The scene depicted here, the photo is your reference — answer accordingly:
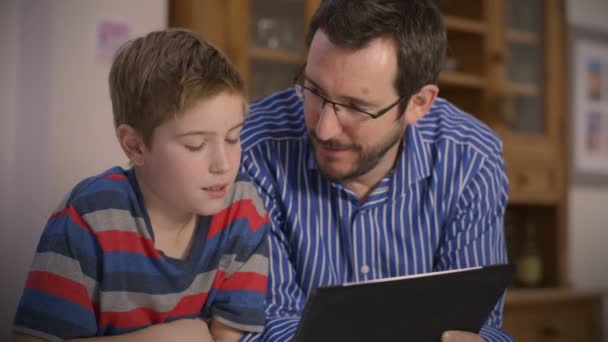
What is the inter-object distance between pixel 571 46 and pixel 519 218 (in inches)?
38.9

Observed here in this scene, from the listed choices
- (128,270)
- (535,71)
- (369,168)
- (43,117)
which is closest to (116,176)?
(128,270)

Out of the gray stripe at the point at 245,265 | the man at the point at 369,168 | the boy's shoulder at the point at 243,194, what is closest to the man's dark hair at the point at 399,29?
the man at the point at 369,168

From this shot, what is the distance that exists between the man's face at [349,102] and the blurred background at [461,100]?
897 millimetres

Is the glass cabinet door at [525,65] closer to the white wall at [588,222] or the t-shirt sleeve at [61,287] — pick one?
the white wall at [588,222]

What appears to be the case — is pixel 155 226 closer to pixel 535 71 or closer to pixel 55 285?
pixel 55 285

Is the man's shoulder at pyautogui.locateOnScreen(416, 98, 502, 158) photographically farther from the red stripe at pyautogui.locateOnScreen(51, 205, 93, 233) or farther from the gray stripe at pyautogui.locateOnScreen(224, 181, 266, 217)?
the red stripe at pyautogui.locateOnScreen(51, 205, 93, 233)

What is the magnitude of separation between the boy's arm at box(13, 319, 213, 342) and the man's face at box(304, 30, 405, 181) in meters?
0.49

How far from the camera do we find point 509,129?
3279 mm

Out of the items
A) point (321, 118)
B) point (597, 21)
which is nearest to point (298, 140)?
point (321, 118)

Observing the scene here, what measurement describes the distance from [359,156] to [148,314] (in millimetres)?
590

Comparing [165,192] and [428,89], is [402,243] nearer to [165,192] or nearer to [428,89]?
[428,89]

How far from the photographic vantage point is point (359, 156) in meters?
1.50

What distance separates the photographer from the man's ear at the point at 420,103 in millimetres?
1574

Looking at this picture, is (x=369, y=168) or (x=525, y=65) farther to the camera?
(x=525, y=65)
